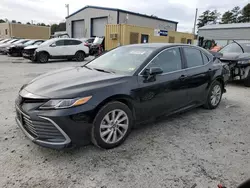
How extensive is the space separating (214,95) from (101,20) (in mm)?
27390

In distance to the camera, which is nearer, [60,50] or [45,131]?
[45,131]

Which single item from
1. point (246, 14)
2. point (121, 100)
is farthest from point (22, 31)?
point (246, 14)

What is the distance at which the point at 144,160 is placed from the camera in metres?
2.78

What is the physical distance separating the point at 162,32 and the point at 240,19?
175 ft

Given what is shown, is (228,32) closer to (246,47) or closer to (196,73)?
(246,47)

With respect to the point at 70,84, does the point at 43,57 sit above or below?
below

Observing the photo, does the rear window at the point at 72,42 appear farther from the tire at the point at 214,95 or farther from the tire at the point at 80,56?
the tire at the point at 214,95

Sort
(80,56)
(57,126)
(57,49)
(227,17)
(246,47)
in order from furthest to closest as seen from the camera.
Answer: (227,17)
(80,56)
(57,49)
(246,47)
(57,126)

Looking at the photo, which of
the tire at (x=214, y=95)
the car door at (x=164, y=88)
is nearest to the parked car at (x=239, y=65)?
the tire at (x=214, y=95)

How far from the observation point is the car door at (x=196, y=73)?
402 cm

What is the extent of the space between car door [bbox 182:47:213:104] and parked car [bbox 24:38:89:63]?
36.2ft

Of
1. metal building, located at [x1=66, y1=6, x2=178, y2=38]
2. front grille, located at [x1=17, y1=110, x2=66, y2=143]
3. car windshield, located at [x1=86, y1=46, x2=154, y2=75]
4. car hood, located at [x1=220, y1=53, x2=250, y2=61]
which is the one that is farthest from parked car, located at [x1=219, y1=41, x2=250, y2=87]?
metal building, located at [x1=66, y1=6, x2=178, y2=38]

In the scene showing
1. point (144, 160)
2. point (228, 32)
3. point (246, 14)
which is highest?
point (246, 14)

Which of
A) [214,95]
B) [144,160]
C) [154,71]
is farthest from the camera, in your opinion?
[214,95]
